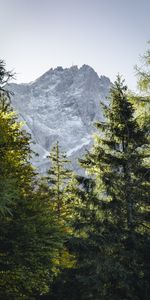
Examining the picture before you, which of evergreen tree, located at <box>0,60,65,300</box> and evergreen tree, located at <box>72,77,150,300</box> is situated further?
evergreen tree, located at <box>72,77,150,300</box>

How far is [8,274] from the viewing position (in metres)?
12.9

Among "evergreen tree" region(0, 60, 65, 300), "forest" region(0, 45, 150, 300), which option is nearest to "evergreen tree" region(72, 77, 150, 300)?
"forest" region(0, 45, 150, 300)

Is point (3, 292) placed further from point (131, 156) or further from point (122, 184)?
point (131, 156)

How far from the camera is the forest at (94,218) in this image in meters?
13.0

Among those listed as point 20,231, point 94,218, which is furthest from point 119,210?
point 20,231

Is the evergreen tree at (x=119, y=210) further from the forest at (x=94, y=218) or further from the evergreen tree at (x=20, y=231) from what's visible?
the evergreen tree at (x=20, y=231)

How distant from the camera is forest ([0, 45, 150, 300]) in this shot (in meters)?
13.0

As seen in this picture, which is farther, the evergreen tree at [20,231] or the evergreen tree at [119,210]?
the evergreen tree at [119,210]

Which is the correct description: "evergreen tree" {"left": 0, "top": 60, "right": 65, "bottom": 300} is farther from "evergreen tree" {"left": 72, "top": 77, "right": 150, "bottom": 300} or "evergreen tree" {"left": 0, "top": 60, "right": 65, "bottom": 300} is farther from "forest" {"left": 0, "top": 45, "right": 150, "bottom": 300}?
"evergreen tree" {"left": 72, "top": 77, "right": 150, "bottom": 300}

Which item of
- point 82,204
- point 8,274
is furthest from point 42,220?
point 82,204

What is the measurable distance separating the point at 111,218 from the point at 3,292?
16.5 feet

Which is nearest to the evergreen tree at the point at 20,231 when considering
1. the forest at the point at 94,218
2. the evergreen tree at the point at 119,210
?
the forest at the point at 94,218

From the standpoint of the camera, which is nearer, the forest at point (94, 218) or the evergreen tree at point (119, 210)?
the forest at point (94, 218)

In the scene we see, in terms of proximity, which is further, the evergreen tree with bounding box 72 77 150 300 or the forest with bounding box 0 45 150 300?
the evergreen tree with bounding box 72 77 150 300
